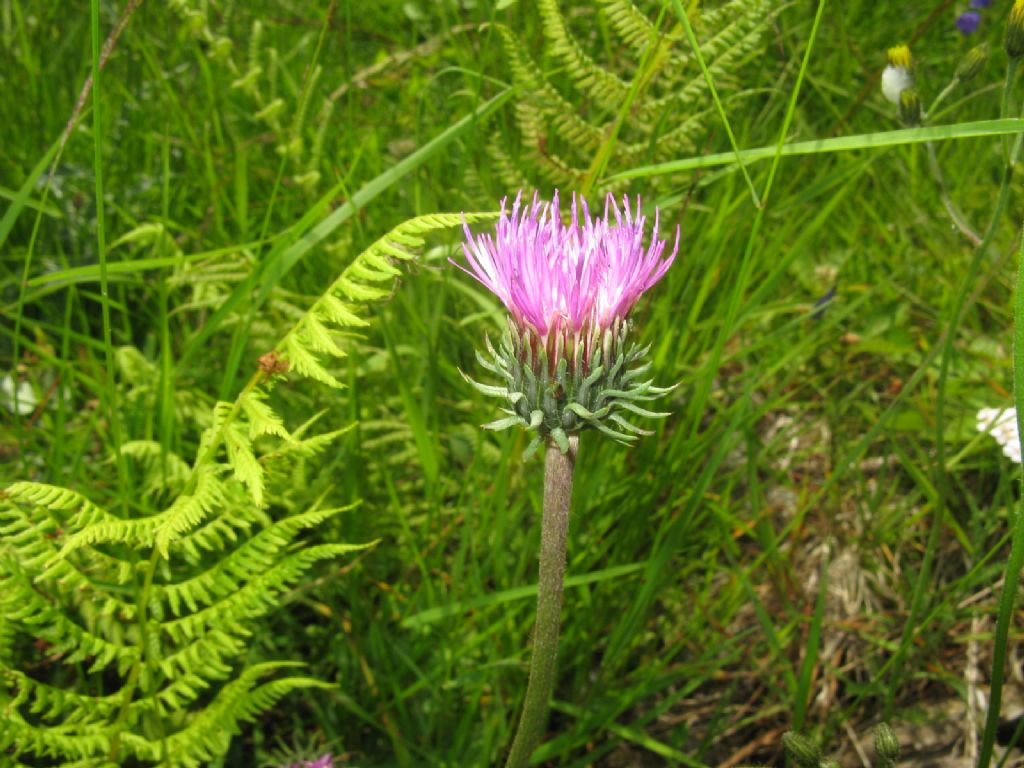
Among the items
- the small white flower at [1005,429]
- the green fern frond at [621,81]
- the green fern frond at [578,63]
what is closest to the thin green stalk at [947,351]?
the small white flower at [1005,429]

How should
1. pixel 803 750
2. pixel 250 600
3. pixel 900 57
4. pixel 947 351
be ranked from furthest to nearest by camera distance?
pixel 900 57
pixel 947 351
pixel 250 600
pixel 803 750

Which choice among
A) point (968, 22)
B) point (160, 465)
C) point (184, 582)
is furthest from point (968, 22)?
point (184, 582)

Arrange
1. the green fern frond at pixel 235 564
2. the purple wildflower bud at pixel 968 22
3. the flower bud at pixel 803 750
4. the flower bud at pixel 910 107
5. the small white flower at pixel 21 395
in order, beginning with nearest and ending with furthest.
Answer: the flower bud at pixel 803 750 < the green fern frond at pixel 235 564 < the flower bud at pixel 910 107 < the small white flower at pixel 21 395 < the purple wildflower bud at pixel 968 22

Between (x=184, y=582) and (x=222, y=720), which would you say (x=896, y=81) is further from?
(x=222, y=720)

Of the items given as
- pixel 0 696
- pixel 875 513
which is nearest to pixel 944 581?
pixel 875 513

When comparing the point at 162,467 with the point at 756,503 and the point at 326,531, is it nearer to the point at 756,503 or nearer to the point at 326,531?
the point at 326,531

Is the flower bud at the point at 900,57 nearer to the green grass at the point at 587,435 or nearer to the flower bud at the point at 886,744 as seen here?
the green grass at the point at 587,435
